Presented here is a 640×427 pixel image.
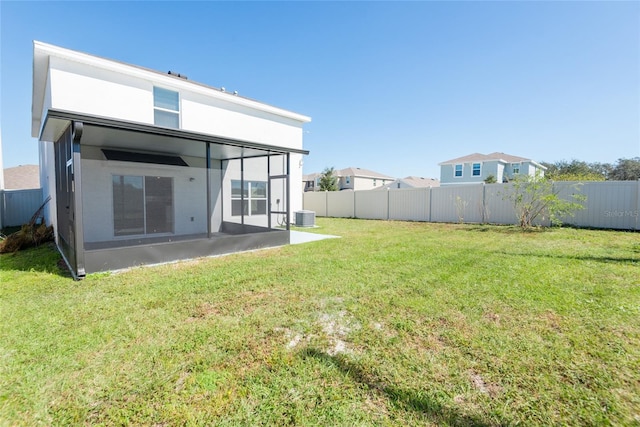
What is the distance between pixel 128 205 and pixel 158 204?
2.79ft

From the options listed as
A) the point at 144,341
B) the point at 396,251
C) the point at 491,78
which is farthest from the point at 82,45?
the point at 491,78

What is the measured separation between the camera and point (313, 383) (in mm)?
2285

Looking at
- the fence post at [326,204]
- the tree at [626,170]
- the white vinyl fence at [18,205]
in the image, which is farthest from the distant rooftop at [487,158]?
the white vinyl fence at [18,205]

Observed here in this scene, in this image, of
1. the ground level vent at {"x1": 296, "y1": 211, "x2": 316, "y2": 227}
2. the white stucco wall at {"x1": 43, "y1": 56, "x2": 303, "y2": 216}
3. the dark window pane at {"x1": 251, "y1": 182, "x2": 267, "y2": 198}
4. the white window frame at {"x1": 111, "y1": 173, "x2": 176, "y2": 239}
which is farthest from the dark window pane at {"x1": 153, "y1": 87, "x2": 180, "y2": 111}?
the ground level vent at {"x1": 296, "y1": 211, "x2": 316, "y2": 227}

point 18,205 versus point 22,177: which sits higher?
point 22,177

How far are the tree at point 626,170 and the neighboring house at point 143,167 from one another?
171ft

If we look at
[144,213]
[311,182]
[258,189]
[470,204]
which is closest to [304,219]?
[258,189]

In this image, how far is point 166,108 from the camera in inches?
421

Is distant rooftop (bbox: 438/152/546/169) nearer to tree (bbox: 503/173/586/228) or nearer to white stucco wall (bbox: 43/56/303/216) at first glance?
tree (bbox: 503/173/586/228)

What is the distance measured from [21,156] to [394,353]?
81.8ft

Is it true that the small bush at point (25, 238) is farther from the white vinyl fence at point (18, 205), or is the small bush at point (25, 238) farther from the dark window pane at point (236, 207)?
the white vinyl fence at point (18, 205)

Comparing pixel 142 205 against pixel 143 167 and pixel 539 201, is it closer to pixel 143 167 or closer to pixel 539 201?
pixel 143 167

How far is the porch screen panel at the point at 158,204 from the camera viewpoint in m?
9.08

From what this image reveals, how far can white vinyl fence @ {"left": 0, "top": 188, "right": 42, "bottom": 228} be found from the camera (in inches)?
539
